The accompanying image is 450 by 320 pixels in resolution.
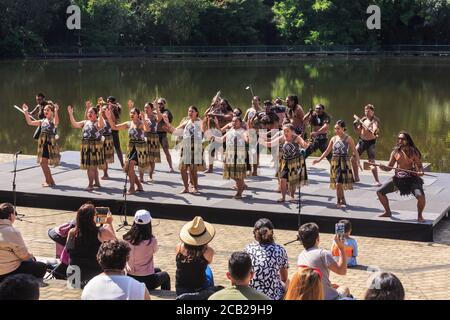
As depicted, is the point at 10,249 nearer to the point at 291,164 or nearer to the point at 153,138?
the point at 291,164

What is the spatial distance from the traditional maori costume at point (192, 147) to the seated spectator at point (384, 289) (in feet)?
30.3

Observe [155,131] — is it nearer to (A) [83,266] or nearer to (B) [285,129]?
(B) [285,129]

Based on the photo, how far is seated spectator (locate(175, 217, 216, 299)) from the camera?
297 inches

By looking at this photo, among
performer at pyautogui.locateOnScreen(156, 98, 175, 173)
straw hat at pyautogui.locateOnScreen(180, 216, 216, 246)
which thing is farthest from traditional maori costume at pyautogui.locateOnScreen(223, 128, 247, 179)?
straw hat at pyautogui.locateOnScreen(180, 216, 216, 246)

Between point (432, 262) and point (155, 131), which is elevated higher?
point (155, 131)

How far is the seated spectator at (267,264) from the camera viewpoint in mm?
7441

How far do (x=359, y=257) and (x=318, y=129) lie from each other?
496 centimetres

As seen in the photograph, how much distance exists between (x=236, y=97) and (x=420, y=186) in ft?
93.3

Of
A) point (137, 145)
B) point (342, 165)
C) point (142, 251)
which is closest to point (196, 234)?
point (142, 251)

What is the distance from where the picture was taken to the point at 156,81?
164ft

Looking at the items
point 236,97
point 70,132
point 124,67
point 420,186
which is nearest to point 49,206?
point 420,186

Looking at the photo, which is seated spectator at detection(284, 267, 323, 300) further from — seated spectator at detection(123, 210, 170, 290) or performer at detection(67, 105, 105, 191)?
performer at detection(67, 105, 105, 191)

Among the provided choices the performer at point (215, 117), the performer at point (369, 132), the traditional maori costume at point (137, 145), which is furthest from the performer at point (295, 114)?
the traditional maori costume at point (137, 145)

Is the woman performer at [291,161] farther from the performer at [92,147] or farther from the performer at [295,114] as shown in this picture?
the performer at [92,147]
